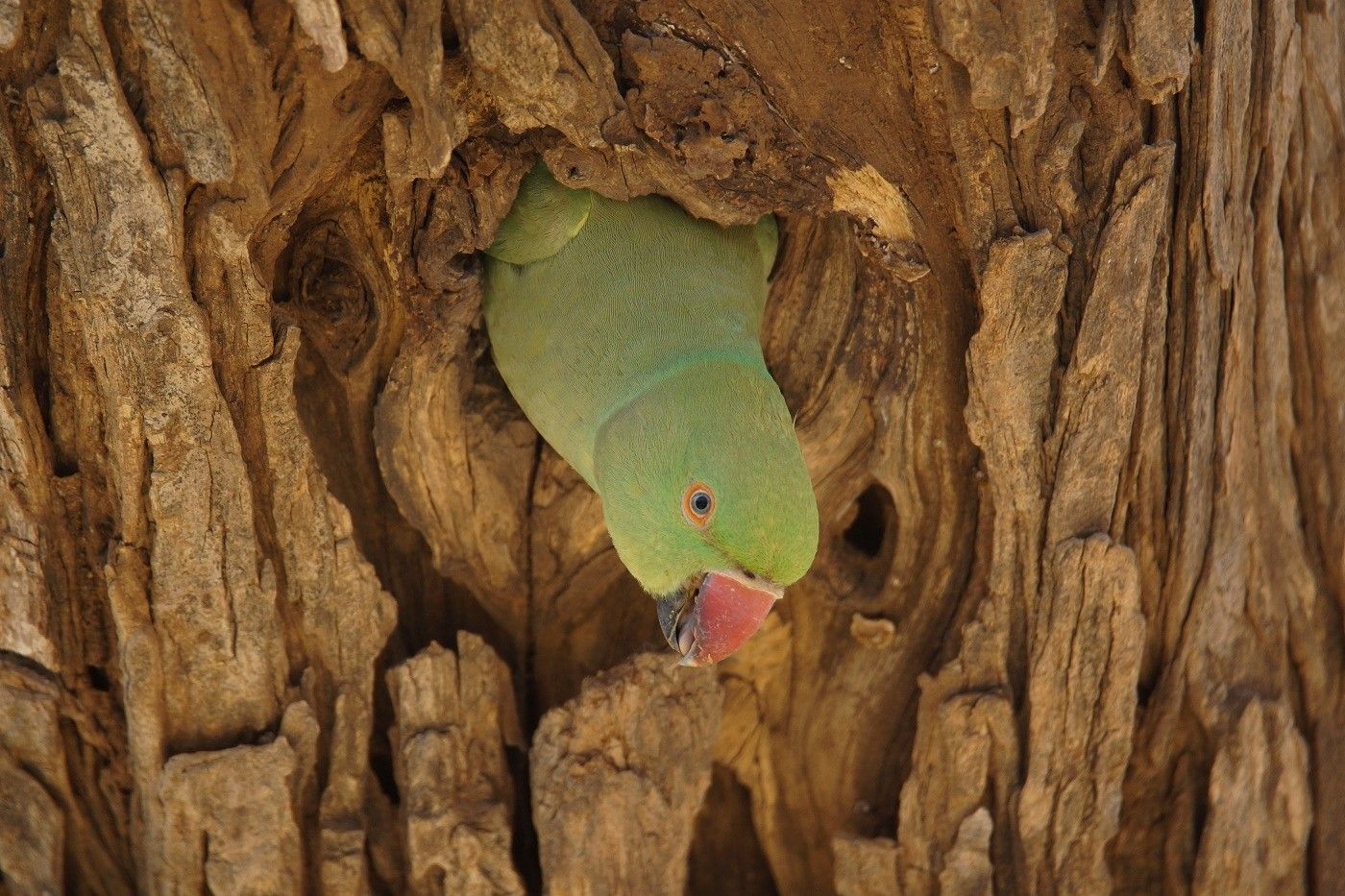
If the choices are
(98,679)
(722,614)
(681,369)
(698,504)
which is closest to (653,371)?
(681,369)

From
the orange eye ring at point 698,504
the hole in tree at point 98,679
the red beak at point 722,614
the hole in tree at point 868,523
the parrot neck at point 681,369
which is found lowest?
the red beak at point 722,614

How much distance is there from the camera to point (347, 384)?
371cm

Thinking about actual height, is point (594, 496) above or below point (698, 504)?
above

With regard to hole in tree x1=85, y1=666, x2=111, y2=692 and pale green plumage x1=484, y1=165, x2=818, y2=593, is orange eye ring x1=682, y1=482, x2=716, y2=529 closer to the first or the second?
pale green plumage x1=484, y1=165, x2=818, y2=593

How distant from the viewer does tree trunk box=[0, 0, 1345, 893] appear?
3.00 m

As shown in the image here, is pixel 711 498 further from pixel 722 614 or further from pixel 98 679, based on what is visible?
pixel 98 679

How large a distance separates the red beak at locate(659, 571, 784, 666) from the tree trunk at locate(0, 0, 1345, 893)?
0.55 metres

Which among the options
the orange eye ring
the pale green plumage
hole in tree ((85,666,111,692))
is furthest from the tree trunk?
the orange eye ring

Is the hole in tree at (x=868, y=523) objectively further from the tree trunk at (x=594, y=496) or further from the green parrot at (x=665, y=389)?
the green parrot at (x=665, y=389)

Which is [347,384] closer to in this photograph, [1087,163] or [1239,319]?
[1087,163]

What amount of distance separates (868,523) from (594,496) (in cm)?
101

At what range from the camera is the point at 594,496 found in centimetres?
405

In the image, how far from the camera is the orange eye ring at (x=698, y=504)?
10.4 feet

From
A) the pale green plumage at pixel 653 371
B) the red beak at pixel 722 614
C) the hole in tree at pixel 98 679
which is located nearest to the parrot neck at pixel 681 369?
the pale green plumage at pixel 653 371
